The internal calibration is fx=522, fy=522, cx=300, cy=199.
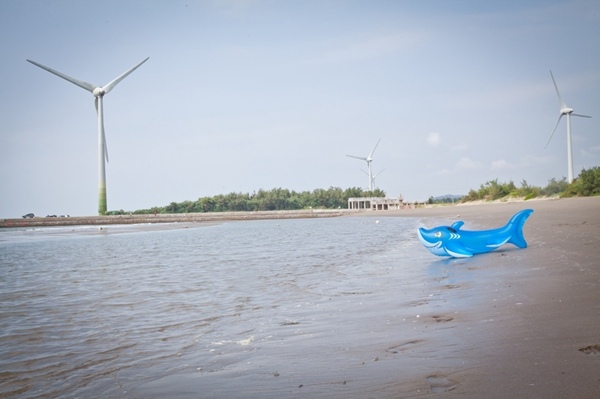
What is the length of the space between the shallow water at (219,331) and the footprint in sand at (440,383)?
9.5 inches

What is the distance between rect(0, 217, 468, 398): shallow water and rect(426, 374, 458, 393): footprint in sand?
241 mm

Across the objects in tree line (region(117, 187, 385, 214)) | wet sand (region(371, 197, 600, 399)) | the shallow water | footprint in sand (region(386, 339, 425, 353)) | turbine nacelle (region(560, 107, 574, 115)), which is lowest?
the shallow water

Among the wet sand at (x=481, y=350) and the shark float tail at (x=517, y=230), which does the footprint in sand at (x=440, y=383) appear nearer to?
the wet sand at (x=481, y=350)

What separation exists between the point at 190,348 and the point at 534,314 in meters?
3.78

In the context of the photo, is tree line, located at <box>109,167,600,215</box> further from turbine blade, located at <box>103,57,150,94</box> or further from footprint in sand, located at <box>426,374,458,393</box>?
footprint in sand, located at <box>426,374,458,393</box>

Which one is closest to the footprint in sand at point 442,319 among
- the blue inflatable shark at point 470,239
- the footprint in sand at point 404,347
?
the footprint in sand at point 404,347

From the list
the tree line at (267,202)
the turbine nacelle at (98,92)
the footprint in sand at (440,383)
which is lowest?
the footprint in sand at (440,383)

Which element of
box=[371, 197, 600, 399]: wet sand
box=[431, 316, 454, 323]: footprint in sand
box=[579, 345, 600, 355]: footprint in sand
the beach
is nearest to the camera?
box=[371, 197, 600, 399]: wet sand

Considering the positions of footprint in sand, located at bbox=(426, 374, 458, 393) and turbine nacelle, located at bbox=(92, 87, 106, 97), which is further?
turbine nacelle, located at bbox=(92, 87, 106, 97)

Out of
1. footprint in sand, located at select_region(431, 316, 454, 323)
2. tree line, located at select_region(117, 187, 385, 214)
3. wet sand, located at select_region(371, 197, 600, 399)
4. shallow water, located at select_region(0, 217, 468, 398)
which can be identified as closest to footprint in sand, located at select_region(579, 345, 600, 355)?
wet sand, located at select_region(371, 197, 600, 399)

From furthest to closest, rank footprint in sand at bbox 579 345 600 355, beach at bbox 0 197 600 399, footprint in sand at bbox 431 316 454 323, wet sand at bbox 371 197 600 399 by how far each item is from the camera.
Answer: footprint in sand at bbox 431 316 454 323
footprint in sand at bbox 579 345 600 355
beach at bbox 0 197 600 399
wet sand at bbox 371 197 600 399

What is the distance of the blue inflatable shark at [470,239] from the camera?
12.8m

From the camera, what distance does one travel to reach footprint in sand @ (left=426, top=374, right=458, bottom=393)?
143 inches

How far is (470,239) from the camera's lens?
511 inches
